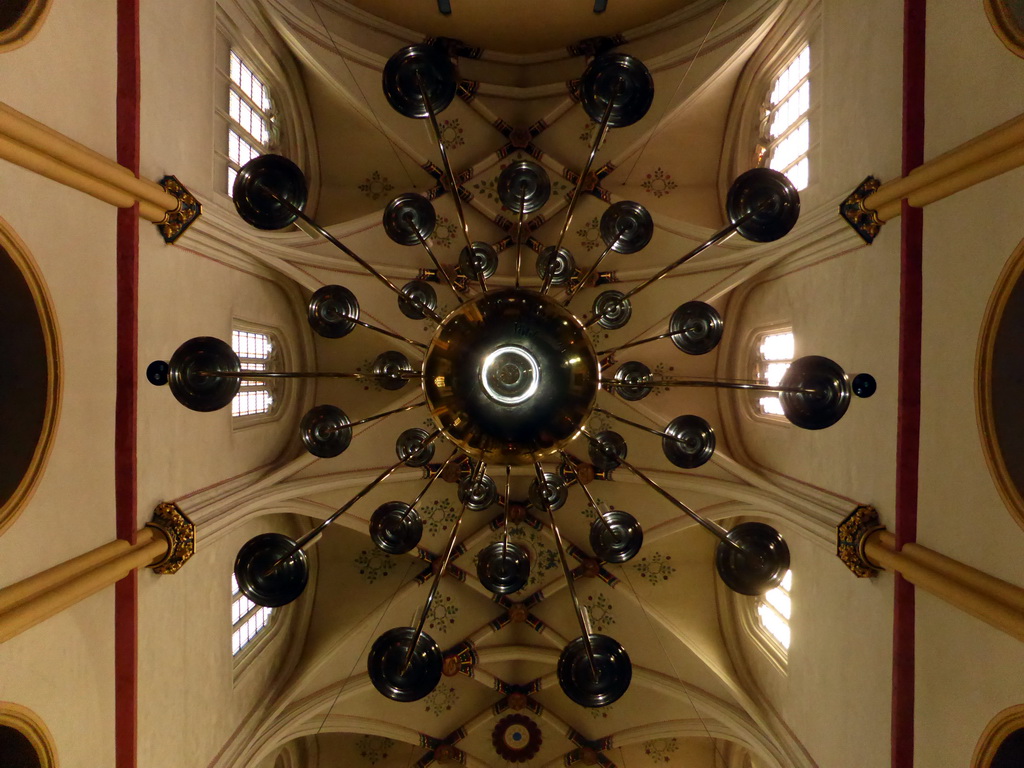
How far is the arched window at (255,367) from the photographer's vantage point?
8.42 metres

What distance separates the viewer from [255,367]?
356 inches

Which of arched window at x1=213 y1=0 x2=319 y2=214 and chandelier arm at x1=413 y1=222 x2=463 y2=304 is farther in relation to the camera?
arched window at x1=213 y1=0 x2=319 y2=214

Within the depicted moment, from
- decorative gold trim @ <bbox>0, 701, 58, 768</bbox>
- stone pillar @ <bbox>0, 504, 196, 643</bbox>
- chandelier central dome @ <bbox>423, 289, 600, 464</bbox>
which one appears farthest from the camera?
decorative gold trim @ <bbox>0, 701, 58, 768</bbox>

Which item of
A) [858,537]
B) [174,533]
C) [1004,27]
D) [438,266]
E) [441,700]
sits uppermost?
[1004,27]

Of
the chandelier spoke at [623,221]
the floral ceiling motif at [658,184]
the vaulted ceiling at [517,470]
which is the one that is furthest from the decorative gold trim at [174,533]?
the floral ceiling motif at [658,184]

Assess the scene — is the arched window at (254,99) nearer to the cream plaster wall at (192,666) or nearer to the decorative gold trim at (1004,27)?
the cream plaster wall at (192,666)

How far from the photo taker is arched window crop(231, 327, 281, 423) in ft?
27.6

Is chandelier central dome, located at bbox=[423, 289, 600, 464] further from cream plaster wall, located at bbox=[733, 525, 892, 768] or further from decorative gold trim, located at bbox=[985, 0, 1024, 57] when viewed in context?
cream plaster wall, located at bbox=[733, 525, 892, 768]

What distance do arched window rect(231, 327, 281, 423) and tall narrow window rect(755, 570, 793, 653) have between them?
784 cm

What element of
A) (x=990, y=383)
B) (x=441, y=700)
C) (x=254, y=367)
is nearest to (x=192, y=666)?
(x=254, y=367)

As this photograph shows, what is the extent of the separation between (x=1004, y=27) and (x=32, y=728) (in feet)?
28.0

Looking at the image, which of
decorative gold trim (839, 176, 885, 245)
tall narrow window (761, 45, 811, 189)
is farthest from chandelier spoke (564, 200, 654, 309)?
tall narrow window (761, 45, 811, 189)

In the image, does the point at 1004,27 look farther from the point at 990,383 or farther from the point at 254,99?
the point at 254,99

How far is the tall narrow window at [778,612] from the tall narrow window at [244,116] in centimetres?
906
